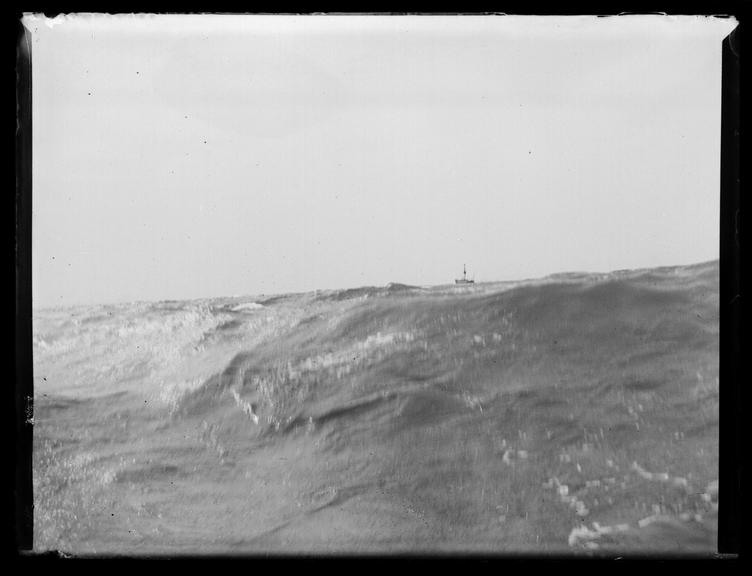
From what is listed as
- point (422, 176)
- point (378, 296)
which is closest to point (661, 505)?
point (378, 296)

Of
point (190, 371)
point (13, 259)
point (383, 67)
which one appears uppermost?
point (383, 67)

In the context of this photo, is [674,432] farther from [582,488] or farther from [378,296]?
[378,296]

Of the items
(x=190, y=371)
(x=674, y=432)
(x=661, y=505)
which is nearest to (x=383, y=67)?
(x=190, y=371)

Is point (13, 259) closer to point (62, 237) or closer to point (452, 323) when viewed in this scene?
point (62, 237)

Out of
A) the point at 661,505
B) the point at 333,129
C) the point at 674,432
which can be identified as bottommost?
the point at 661,505

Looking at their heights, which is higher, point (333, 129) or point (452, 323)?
point (333, 129)

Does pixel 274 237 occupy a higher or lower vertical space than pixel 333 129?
lower
